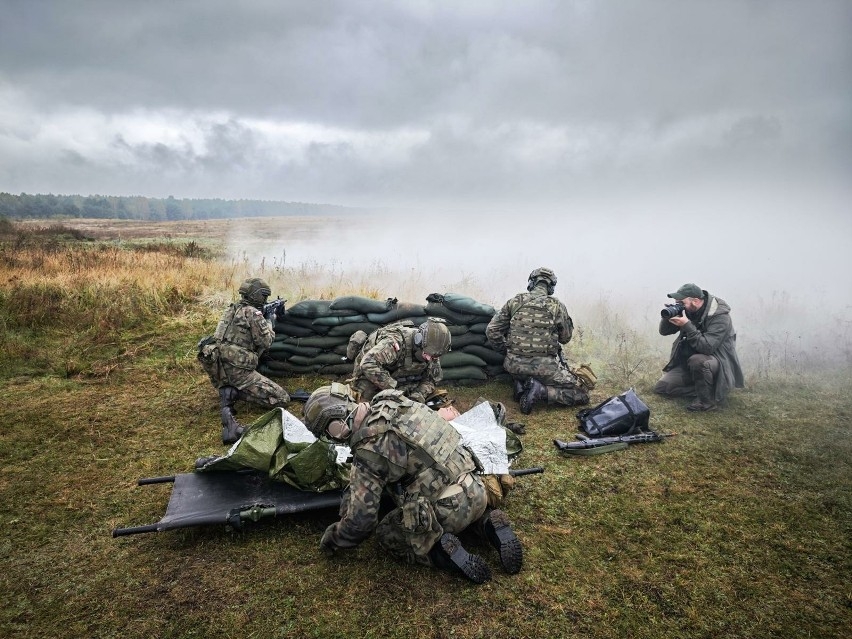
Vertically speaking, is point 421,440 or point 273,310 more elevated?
point 273,310

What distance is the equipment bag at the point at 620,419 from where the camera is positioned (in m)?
5.46

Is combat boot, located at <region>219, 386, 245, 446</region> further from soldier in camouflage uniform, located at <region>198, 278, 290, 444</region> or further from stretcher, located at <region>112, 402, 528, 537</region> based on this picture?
stretcher, located at <region>112, 402, 528, 537</region>

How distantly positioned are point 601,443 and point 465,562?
265cm

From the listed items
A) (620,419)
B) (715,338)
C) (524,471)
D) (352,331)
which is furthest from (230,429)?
(715,338)

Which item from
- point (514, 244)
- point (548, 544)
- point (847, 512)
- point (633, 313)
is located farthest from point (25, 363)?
point (514, 244)

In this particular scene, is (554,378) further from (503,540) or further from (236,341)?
(236,341)

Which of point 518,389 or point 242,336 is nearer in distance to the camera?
point 242,336

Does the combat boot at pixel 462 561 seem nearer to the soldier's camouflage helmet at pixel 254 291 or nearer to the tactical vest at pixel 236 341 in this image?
the tactical vest at pixel 236 341

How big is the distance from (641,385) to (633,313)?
178 inches

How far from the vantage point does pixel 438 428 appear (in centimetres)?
328

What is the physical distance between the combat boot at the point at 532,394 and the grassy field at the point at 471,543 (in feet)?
0.59

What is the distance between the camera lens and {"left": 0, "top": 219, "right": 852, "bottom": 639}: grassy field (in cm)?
289

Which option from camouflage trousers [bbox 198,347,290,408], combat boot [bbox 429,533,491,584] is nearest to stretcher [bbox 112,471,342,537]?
combat boot [bbox 429,533,491,584]

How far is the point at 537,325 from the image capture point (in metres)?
6.32
